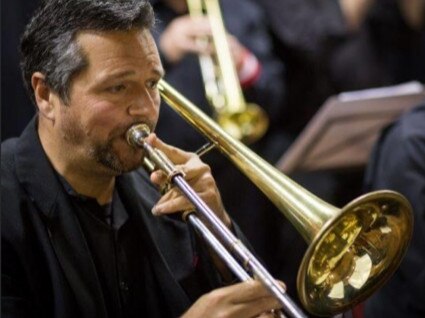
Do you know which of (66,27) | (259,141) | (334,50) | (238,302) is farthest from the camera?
(334,50)

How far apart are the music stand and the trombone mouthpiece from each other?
1.39 meters

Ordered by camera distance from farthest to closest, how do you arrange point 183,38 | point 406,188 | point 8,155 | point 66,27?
point 183,38 → point 406,188 → point 8,155 → point 66,27

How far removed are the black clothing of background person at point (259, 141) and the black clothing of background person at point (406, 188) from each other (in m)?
0.52

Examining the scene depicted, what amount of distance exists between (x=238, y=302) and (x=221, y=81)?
5.37 feet

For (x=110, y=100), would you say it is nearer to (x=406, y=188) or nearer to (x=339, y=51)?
(x=406, y=188)

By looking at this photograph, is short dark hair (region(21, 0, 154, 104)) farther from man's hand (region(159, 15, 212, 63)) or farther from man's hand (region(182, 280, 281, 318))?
man's hand (region(159, 15, 212, 63))

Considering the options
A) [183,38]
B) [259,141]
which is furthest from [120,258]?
[259,141]

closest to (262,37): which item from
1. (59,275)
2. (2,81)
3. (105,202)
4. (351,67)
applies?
(351,67)

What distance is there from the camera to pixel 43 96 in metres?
1.71

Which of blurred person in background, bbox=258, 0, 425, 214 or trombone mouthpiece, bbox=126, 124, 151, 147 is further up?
trombone mouthpiece, bbox=126, 124, 151, 147

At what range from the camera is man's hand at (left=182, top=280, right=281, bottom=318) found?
5.01 ft

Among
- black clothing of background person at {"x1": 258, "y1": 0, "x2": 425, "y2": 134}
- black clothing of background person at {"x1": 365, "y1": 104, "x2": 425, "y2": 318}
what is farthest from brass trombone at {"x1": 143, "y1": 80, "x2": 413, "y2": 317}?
black clothing of background person at {"x1": 258, "y1": 0, "x2": 425, "y2": 134}

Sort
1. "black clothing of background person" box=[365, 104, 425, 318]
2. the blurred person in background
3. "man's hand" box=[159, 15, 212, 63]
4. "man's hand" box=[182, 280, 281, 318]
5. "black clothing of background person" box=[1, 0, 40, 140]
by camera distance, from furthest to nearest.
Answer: the blurred person in background < "man's hand" box=[159, 15, 212, 63] < "black clothing of background person" box=[365, 104, 425, 318] < "black clothing of background person" box=[1, 0, 40, 140] < "man's hand" box=[182, 280, 281, 318]

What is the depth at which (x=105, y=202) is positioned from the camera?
1799 mm
